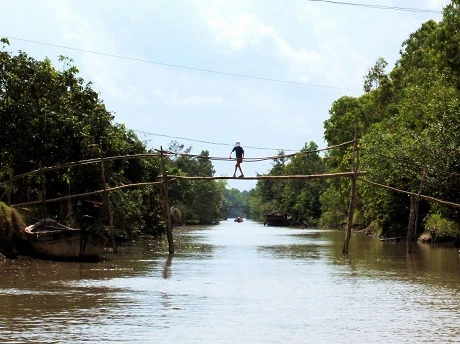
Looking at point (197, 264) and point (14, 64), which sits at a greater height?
point (14, 64)

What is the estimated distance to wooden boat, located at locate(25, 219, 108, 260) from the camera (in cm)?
2733

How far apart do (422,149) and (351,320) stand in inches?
893

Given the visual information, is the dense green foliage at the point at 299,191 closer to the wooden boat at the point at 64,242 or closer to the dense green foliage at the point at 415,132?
the dense green foliage at the point at 415,132

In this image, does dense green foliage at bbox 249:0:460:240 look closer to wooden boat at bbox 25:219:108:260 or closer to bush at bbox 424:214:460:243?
bush at bbox 424:214:460:243

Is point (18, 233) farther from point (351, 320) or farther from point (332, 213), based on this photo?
point (332, 213)

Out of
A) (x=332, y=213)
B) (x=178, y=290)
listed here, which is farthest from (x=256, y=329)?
(x=332, y=213)

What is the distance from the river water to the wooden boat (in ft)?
1.87

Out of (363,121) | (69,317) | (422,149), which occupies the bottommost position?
(69,317)

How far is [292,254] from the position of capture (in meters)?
35.0

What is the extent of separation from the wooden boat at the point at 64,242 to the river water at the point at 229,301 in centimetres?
57

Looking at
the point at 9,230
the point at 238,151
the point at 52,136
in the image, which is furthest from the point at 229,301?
the point at 52,136

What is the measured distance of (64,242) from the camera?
90.4 feet

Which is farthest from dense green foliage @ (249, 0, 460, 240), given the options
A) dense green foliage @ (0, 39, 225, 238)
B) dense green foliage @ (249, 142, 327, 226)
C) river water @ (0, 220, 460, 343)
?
dense green foliage @ (249, 142, 327, 226)

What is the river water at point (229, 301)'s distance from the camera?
14039 millimetres
